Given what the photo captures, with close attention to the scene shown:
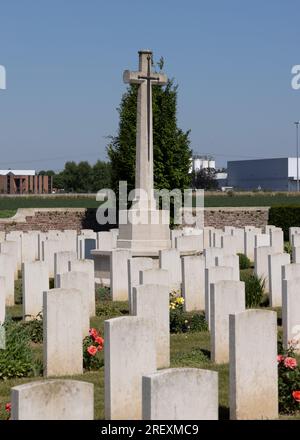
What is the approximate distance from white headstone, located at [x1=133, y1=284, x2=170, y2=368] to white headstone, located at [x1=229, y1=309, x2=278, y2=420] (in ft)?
6.47

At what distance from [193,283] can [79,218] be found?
2165cm

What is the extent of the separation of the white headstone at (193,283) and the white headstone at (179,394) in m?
7.00

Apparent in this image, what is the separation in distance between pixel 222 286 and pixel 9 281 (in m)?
5.34

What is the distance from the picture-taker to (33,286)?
1209 cm

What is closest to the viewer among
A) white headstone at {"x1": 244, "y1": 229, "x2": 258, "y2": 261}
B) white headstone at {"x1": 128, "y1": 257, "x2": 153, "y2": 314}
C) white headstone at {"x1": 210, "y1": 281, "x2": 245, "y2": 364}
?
white headstone at {"x1": 210, "y1": 281, "x2": 245, "y2": 364}

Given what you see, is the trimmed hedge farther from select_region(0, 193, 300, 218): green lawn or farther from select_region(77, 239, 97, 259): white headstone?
select_region(77, 239, 97, 259): white headstone

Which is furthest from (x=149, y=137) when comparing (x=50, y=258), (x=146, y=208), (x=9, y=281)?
(x=9, y=281)

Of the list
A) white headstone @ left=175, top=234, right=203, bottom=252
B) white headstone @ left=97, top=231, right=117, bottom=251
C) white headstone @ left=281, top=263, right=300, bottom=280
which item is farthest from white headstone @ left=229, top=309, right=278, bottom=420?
white headstone @ left=97, top=231, right=117, bottom=251

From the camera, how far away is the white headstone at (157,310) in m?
9.21

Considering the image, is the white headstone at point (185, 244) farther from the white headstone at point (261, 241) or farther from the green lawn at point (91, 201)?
the green lawn at point (91, 201)

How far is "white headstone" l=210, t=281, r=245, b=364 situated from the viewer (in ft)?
31.1

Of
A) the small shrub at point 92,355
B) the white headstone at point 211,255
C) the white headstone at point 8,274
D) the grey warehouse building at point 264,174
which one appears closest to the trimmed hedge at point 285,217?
the white headstone at point 211,255

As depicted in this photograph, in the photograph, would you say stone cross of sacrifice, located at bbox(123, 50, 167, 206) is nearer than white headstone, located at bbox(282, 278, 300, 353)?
No

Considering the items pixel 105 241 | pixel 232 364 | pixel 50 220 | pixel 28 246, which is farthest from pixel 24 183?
pixel 232 364
